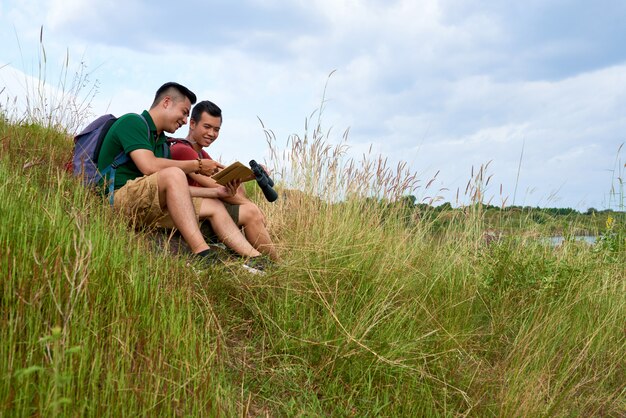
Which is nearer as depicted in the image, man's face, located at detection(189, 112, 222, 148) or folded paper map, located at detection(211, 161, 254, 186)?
folded paper map, located at detection(211, 161, 254, 186)

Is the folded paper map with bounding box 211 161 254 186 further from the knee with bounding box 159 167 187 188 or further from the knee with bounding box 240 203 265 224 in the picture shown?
the knee with bounding box 240 203 265 224

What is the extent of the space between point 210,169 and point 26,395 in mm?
2845

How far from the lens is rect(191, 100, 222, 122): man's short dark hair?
472 centimetres

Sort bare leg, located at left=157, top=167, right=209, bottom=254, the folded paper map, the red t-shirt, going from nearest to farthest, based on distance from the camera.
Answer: the folded paper map → bare leg, located at left=157, top=167, right=209, bottom=254 → the red t-shirt

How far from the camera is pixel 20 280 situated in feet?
6.72

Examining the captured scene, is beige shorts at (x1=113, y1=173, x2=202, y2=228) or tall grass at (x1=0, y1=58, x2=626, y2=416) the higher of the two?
beige shorts at (x1=113, y1=173, x2=202, y2=228)

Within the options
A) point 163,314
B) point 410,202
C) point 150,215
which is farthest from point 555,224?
point 163,314

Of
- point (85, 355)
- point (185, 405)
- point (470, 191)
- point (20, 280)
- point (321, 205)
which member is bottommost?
point (185, 405)

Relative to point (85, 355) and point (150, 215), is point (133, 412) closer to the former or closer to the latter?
point (85, 355)

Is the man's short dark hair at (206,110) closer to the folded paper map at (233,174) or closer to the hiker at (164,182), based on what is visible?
the hiker at (164,182)

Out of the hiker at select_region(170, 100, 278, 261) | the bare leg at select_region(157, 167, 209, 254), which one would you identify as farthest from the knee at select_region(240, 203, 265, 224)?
the bare leg at select_region(157, 167, 209, 254)

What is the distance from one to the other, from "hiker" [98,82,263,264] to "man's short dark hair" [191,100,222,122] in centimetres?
17

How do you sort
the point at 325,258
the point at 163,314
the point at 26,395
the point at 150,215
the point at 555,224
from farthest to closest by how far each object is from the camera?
the point at 555,224 → the point at 150,215 → the point at 325,258 → the point at 163,314 → the point at 26,395

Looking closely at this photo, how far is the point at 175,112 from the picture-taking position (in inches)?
173
